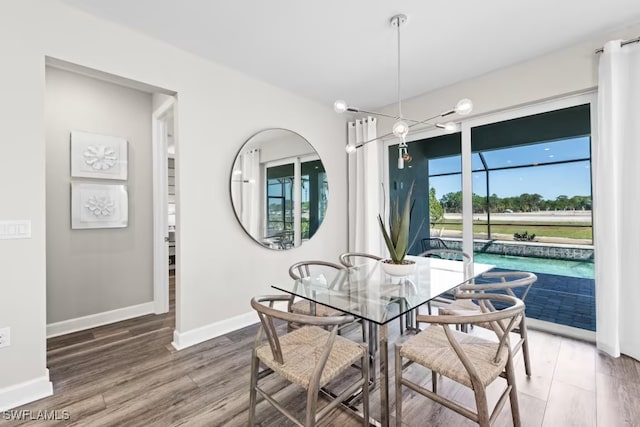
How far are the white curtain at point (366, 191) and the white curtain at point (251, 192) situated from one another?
4.58ft

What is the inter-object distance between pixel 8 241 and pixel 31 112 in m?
0.78

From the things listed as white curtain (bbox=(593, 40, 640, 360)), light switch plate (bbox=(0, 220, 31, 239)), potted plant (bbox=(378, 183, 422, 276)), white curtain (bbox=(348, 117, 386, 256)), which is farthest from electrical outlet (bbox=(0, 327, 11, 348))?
white curtain (bbox=(593, 40, 640, 360))

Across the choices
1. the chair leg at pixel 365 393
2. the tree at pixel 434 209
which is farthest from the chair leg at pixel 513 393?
the tree at pixel 434 209

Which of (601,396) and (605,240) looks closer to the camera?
(601,396)

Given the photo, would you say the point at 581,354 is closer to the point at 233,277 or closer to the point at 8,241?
the point at 233,277

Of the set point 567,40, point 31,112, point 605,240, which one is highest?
point 567,40

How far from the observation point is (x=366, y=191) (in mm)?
3732

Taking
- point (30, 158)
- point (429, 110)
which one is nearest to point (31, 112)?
point (30, 158)

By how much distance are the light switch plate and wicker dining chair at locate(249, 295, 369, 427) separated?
151cm

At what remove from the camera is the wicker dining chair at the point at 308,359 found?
1.25 meters

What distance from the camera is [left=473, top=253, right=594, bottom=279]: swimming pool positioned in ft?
8.52

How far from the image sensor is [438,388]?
185 centimetres

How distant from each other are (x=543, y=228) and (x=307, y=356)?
260 cm

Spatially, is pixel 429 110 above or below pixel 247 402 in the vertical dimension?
above
